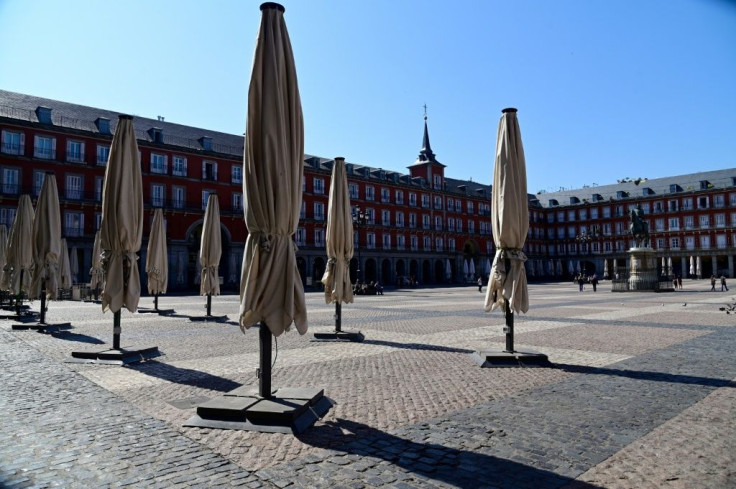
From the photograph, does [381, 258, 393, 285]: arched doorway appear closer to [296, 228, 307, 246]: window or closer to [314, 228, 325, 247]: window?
[314, 228, 325, 247]: window

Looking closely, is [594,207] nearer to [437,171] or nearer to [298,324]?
[437,171]

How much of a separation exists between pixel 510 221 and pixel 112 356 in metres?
7.17

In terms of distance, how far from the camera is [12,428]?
185 inches

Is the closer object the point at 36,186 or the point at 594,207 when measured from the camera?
the point at 36,186

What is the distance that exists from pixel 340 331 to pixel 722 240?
254 ft

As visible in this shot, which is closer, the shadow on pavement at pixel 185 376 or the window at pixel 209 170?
the shadow on pavement at pixel 185 376

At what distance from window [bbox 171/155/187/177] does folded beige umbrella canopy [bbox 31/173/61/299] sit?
3516 centimetres

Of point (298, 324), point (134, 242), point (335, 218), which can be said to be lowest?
point (298, 324)

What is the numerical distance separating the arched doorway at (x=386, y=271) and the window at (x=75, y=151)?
35.5 meters

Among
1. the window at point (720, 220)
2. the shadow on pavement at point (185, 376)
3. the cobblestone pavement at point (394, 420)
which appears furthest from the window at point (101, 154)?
the window at point (720, 220)

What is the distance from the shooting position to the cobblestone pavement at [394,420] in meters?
3.72

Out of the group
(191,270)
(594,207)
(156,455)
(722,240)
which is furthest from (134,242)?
(594,207)

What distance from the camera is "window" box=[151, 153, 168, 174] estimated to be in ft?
144

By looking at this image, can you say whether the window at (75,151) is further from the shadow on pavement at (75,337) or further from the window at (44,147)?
the shadow on pavement at (75,337)
